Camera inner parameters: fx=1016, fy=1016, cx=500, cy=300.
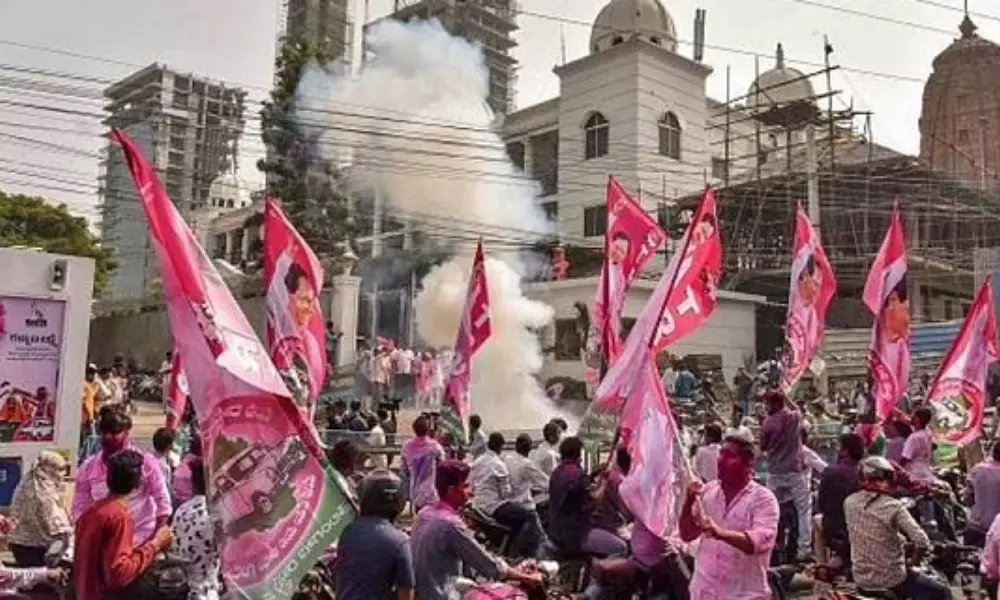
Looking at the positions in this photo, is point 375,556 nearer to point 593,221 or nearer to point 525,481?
point 525,481

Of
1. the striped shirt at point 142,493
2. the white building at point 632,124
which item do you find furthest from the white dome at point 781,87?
the striped shirt at point 142,493

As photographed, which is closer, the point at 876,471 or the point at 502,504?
the point at 876,471

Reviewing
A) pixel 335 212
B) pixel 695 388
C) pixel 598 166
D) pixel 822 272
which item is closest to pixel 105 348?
pixel 335 212

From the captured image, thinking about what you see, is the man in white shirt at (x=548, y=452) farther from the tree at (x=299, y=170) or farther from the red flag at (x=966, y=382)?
the tree at (x=299, y=170)

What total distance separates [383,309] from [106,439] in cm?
2473

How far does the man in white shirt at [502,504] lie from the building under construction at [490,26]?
34669mm

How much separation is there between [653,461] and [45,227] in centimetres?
3857

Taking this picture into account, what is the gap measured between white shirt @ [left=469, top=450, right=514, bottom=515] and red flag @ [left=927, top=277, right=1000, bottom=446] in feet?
14.8

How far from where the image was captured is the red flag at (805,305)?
1283 centimetres

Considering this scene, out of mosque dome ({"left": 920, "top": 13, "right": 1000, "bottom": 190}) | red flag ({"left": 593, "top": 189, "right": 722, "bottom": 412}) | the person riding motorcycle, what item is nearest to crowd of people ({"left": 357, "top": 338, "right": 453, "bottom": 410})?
red flag ({"left": 593, "top": 189, "right": 722, "bottom": 412})

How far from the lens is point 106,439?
703 centimetres

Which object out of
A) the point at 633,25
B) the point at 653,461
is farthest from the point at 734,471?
the point at 633,25

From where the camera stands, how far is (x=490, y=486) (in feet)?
30.0

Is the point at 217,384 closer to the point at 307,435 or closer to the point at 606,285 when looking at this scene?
the point at 307,435
